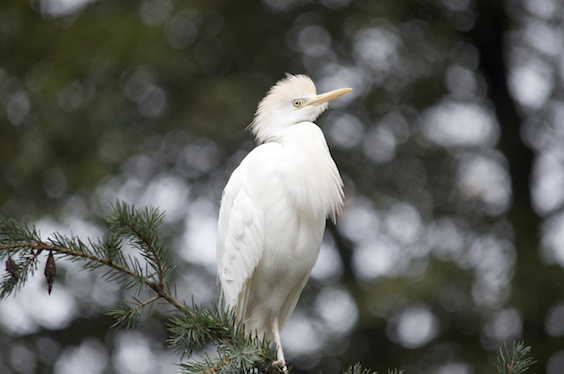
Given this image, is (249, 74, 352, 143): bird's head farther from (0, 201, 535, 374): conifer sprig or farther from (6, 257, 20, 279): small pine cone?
(6, 257, 20, 279): small pine cone

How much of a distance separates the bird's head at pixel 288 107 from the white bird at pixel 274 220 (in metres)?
0.06

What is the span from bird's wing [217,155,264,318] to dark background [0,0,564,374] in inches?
94.7

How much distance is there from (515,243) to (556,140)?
4.07 ft

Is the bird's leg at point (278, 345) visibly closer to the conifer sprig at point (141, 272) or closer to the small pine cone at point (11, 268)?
the conifer sprig at point (141, 272)

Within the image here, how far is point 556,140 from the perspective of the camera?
220 inches

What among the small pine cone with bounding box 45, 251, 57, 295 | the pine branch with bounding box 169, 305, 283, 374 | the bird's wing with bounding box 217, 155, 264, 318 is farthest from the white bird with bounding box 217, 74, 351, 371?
the small pine cone with bounding box 45, 251, 57, 295

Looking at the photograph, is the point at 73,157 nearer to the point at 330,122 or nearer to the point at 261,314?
the point at 330,122

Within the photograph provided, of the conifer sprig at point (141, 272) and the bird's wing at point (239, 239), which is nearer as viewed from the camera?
the conifer sprig at point (141, 272)

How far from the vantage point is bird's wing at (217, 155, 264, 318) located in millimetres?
2559

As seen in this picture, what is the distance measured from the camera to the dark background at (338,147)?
496cm

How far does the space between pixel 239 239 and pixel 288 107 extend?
0.80 m

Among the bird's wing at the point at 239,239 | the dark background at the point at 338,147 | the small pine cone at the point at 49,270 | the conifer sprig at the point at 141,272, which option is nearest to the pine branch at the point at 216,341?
the conifer sprig at the point at 141,272

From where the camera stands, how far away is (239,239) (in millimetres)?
2586

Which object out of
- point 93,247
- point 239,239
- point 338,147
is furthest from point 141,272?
point 338,147
